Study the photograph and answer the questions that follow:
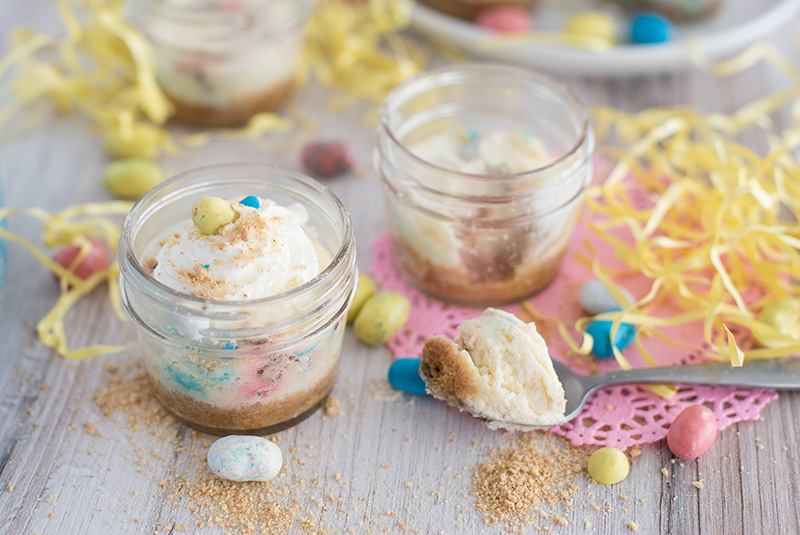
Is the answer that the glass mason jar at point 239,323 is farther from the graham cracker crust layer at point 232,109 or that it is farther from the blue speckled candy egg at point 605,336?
the graham cracker crust layer at point 232,109

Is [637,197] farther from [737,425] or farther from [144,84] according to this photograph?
[144,84]

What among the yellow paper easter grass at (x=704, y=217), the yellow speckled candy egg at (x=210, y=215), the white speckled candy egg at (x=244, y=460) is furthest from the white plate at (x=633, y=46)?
the white speckled candy egg at (x=244, y=460)

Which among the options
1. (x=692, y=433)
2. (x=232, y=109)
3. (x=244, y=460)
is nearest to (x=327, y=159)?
(x=232, y=109)

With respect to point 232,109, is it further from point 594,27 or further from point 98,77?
point 594,27

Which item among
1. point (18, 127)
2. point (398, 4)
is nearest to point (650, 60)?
point (398, 4)

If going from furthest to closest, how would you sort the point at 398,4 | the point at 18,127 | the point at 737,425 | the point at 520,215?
the point at 398,4 < the point at 18,127 < the point at 520,215 < the point at 737,425

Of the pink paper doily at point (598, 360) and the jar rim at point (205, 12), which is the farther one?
the jar rim at point (205, 12)
